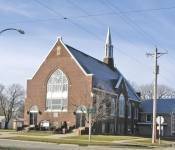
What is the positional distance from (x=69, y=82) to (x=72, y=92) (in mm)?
1804

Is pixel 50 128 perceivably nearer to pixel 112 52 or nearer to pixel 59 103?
pixel 59 103

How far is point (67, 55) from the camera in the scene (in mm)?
78812

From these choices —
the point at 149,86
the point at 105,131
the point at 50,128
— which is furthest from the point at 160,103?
the point at 149,86

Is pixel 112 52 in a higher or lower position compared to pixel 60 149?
higher

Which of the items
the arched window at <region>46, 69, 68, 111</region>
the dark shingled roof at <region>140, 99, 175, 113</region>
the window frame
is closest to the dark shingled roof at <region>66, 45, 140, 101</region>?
the window frame

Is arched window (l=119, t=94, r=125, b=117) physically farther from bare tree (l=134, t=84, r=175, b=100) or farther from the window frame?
bare tree (l=134, t=84, r=175, b=100)

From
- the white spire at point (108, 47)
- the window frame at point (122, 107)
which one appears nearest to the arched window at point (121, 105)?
the window frame at point (122, 107)

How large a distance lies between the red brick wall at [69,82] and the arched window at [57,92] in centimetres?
67

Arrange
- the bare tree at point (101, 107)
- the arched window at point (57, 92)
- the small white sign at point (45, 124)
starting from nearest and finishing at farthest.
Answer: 1. the bare tree at point (101, 107)
2. the small white sign at point (45, 124)
3. the arched window at point (57, 92)

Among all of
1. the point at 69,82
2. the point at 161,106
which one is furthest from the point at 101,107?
the point at 161,106

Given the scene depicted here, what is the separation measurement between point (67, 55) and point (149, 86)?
74.5 m

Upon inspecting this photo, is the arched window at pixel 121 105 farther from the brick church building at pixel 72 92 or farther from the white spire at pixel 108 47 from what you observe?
the white spire at pixel 108 47

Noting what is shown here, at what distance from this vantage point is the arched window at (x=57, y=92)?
256 feet

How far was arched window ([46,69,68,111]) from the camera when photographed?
7812cm
